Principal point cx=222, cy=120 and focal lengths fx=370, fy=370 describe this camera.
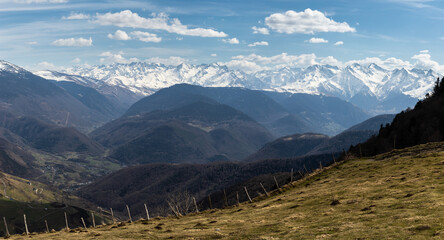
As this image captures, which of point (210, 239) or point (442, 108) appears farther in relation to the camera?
point (442, 108)

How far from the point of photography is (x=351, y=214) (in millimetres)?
44844

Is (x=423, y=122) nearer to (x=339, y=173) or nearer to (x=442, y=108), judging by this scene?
(x=442, y=108)

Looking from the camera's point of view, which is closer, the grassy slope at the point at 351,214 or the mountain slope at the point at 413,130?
the grassy slope at the point at 351,214

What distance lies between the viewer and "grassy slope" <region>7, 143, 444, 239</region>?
36.4 meters

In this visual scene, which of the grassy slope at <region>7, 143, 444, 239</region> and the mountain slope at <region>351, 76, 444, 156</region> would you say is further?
the mountain slope at <region>351, 76, 444, 156</region>

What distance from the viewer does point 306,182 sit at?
8425 centimetres

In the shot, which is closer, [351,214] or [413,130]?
[351,214]

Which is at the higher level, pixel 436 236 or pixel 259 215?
pixel 436 236

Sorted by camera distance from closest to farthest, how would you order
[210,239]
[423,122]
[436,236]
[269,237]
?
[436,236], [269,237], [210,239], [423,122]

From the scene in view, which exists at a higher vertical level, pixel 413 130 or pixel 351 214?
pixel 351 214

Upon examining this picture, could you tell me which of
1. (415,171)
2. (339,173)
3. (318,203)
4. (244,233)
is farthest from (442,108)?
(244,233)

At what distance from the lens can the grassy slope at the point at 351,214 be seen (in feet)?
119

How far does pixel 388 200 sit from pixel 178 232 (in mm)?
27767

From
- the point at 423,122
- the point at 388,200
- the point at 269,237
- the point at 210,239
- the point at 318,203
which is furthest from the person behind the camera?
the point at 423,122
